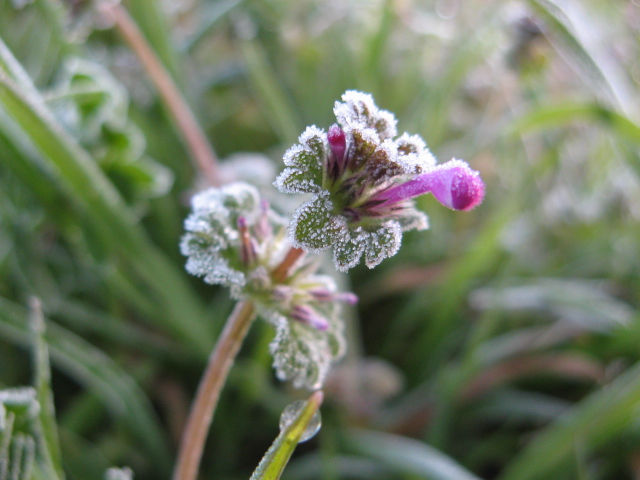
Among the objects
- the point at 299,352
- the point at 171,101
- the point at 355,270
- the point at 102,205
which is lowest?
the point at 299,352

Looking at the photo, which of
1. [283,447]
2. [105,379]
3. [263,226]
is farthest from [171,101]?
[283,447]

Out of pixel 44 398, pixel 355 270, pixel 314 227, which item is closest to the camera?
pixel 314 227

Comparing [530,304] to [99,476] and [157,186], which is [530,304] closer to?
[157,186]

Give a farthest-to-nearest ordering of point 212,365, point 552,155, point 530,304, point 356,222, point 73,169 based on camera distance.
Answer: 1. point 552,155
2. point 530,304
3. point 73,169
4. point 212,365
5. point 356,222

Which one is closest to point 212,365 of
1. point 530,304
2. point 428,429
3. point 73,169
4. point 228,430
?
point 73,169

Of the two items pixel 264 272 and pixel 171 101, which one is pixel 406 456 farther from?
pixel 171 101

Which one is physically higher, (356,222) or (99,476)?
(356,222)

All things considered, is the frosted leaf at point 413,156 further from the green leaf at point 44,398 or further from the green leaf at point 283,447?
the green leaf at point 44,398

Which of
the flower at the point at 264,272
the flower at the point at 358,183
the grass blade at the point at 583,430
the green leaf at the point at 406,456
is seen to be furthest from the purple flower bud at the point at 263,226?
the grass blade at the point at 583,430
